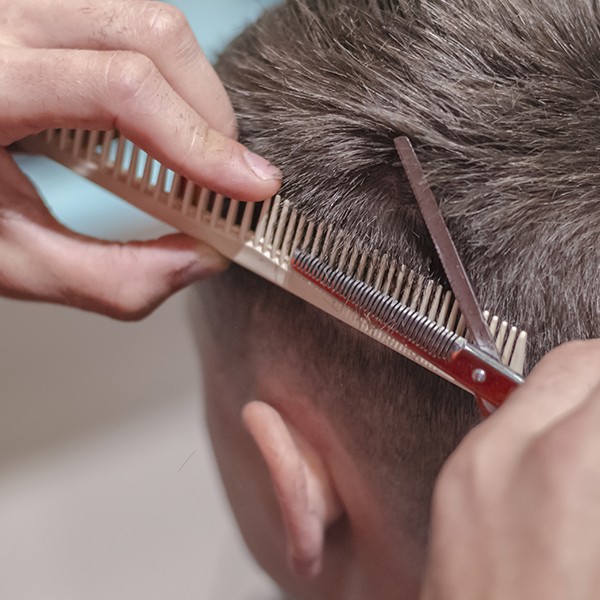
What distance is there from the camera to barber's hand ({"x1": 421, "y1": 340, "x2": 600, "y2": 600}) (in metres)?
0.46

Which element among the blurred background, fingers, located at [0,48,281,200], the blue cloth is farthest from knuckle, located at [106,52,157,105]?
A: the blue cloth

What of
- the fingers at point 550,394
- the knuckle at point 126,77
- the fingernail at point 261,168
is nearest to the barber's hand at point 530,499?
the fingers at point 550,394

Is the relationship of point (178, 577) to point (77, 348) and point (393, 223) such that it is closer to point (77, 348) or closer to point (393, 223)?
point (77, 348)

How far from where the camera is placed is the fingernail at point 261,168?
71 centimetres

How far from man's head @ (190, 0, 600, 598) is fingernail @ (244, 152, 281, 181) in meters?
0.02

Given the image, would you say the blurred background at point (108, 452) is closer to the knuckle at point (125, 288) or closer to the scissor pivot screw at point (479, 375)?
the knuckle at point (125, 288)

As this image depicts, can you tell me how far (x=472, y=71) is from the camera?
26.4 inches

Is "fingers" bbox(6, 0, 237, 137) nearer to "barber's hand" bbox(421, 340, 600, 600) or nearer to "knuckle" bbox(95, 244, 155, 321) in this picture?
"knuckle" bbox(95, 244, 155, 321)

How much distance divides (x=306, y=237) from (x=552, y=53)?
0.27m

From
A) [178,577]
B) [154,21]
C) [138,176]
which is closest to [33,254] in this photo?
[138,176]

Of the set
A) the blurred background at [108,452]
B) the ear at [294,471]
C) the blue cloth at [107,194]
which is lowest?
the blurred background at [108,452]

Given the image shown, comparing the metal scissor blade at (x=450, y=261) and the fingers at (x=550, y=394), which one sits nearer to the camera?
the fingers at (x=550, y=394)

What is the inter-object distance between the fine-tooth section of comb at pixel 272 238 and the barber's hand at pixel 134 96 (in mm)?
37

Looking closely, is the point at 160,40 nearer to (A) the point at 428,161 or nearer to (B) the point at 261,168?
(B) the point at 261,168
